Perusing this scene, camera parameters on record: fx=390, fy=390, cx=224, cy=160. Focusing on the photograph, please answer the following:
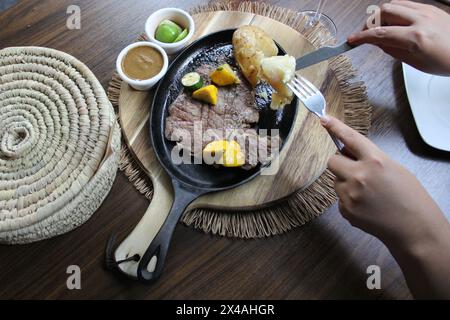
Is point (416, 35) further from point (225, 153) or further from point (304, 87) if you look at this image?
point (225, 153)

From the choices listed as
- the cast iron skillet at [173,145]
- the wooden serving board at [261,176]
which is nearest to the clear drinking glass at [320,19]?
the wooden serving board at [261,176]

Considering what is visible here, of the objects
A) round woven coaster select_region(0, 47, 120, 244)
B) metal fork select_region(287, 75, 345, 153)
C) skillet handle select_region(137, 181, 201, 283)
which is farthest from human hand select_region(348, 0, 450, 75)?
round woven coaster select_region(0, 47, 120, 244)

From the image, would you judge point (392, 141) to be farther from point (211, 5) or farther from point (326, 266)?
point (211, 5)

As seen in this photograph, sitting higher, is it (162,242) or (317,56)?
(317,56)

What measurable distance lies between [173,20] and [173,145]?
1.90ft

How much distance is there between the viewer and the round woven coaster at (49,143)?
121 cm

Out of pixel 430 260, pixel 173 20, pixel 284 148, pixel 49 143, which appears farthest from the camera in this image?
pixel 173 20

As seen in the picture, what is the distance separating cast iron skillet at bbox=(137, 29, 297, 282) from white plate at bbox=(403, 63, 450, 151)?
0.49m

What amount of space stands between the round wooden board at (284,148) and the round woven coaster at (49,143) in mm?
184

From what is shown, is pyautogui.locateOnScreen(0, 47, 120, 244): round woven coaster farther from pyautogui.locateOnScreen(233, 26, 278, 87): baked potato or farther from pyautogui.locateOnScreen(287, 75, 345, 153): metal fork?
pyautogui.locateOnScreen(287, 75, 345, 153): metal fork

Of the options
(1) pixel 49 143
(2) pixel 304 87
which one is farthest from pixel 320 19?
(1) pixel 49 143

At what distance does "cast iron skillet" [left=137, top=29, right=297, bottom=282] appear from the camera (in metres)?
1.31

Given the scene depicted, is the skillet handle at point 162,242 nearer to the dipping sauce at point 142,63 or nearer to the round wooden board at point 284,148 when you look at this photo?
the round wooden board at point 284,148

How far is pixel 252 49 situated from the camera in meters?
1.56
